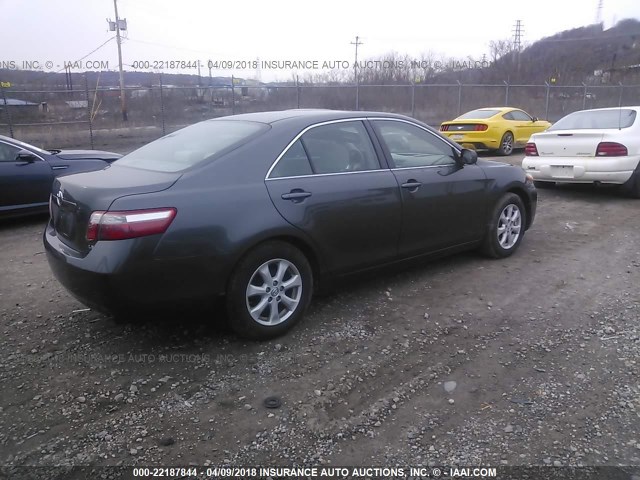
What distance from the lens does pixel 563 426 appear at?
2.66m

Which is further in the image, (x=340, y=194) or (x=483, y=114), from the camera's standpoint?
(x=483, y=114)

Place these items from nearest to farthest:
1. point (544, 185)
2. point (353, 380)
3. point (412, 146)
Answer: point (353, 380), point (412, 146), point (544, 185)

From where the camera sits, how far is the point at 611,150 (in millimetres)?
7797

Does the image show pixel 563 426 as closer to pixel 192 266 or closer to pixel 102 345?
pixel 192 266

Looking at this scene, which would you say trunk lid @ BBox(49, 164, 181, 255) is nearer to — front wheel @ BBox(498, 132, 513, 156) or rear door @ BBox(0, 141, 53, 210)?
rear door @ BBox(0, 141, 53, 210)

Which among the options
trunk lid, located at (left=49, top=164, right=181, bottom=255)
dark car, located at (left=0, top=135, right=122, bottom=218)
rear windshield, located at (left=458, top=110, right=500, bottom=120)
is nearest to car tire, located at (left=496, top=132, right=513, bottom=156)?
rear windshield, located at (left=458, top=110, right=500, bottom=120)

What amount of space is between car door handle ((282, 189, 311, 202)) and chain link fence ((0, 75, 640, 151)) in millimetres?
13660

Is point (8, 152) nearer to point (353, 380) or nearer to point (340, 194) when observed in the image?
point (340, 194)

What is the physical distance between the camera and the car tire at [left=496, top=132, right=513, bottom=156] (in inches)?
560

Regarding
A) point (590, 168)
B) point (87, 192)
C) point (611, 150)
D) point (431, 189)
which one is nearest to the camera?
point (87, 192)

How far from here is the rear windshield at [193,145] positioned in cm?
358

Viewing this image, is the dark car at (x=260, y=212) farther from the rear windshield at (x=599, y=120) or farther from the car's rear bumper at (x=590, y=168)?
the rear windshield at (x=599, y=120)

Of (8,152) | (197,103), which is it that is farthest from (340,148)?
(197,103)

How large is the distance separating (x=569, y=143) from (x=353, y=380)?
668 centimetres
